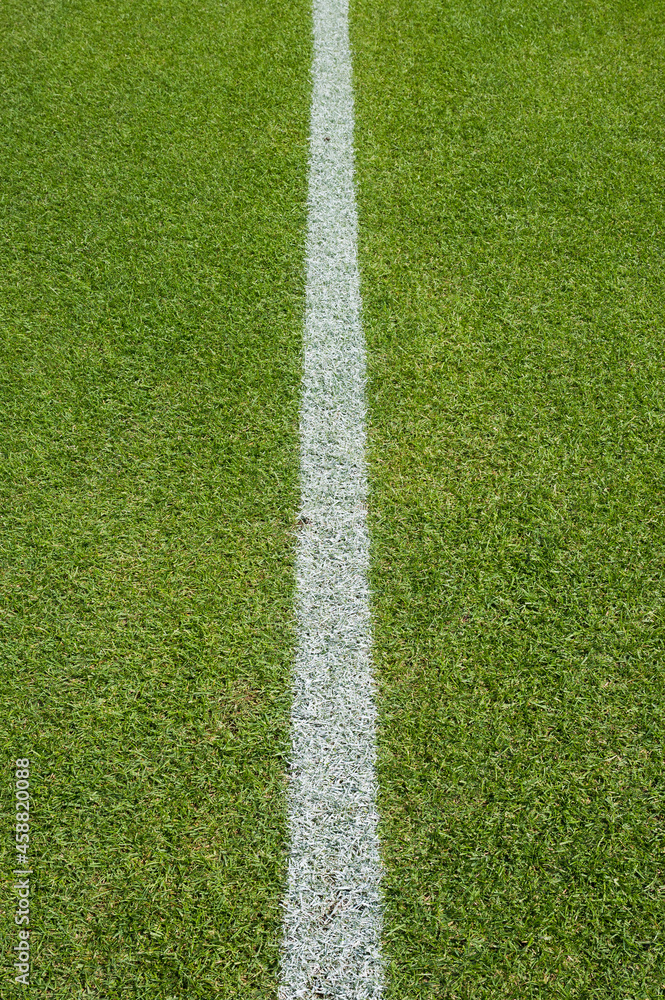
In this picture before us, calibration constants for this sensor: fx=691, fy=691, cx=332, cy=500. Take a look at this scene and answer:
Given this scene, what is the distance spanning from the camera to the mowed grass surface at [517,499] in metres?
1.44

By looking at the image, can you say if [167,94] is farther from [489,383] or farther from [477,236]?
[489,383]

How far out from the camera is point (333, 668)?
1715 millimetres

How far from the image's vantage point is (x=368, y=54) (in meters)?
3.17

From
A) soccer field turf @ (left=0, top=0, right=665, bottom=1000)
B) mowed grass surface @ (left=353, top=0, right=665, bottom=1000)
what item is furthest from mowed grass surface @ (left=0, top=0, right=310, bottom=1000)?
mowed grass surface @ (left=353, top=0, right=665, bottom=1000)

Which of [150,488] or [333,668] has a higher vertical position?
[150,488]

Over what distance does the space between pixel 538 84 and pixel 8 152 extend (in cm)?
228

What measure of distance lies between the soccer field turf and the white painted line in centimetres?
4

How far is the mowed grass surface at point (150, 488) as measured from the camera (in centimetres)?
146

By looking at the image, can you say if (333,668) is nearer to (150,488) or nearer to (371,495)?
(371,495)

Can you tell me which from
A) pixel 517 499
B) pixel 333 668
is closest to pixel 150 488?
pixel 333 668

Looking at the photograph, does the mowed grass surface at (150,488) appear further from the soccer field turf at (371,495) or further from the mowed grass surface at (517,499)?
the mowed grass surface at (517,499)

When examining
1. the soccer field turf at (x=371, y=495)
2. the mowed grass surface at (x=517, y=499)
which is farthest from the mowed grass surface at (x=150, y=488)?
the mowed grass surface at (x=517, y=499)

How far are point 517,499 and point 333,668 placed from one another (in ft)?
2.37

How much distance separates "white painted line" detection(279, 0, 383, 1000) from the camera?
1404 millimetres
